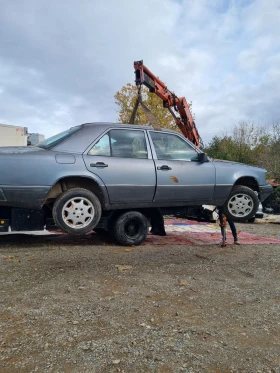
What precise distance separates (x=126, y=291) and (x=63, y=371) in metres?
1.51

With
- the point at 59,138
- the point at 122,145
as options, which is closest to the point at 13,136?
the point at 59,138

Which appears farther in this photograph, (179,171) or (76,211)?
(179,171)

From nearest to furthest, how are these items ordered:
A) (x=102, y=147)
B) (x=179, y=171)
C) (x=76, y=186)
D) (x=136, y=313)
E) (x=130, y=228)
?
(x=136, y=313)
(x=76, y=186)
(x=102, y=147)
(x=179, y=171)
(x=130, y=228)

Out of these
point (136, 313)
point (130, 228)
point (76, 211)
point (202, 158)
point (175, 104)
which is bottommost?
point (136, 313)

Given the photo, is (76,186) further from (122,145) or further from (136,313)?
(136,313)

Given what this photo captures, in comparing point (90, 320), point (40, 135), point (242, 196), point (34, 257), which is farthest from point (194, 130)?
point (90, 320)

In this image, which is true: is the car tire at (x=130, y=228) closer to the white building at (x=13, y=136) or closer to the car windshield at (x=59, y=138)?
the car windshield at (x=59, y=138)

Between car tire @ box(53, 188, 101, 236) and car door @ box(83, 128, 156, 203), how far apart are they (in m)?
0.34

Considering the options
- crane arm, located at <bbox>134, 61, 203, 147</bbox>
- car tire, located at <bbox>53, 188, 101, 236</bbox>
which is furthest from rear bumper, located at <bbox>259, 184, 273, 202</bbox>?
crane arm, located at <bbox>134, 61, 203, 147</bbox>

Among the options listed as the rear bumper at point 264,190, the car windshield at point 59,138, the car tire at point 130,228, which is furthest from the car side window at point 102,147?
the rear bumper at point 264,190

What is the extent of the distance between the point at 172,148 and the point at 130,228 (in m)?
1.66

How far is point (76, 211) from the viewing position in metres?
4.43

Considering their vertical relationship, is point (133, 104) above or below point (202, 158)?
above

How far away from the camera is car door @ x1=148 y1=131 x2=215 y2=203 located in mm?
5066
